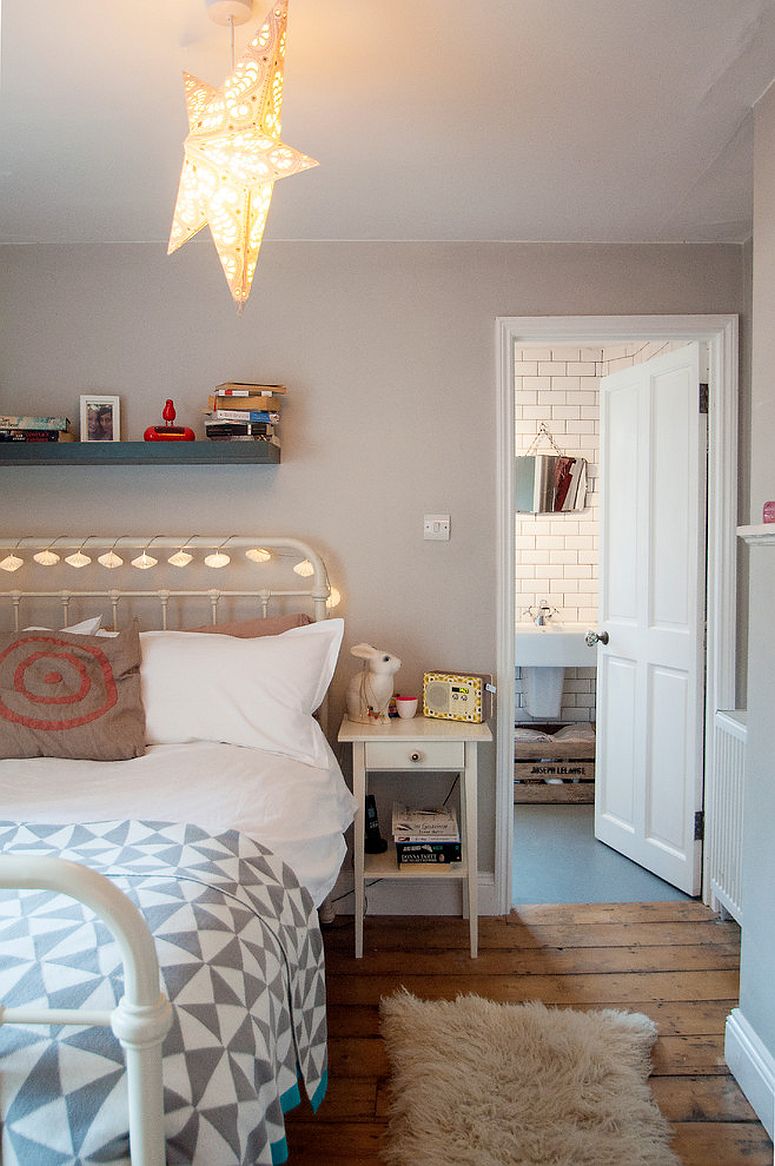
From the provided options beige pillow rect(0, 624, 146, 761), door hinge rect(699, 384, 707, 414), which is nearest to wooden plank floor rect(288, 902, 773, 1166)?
beige pillow rect(0, 624, 146, 761)

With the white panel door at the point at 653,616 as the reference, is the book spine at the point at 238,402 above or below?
above

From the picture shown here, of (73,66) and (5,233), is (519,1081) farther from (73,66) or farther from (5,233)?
(5,233)

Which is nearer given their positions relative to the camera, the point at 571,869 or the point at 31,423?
the point at 31,423

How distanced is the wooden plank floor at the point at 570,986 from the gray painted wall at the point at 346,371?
0.57 m

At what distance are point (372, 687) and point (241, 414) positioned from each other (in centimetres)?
103

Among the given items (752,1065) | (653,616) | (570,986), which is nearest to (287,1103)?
(752,1065)

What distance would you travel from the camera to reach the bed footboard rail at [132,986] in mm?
991

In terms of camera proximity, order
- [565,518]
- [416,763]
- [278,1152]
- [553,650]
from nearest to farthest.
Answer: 1. [278,1152]
2. [416,763]
3. [553,650]
4. [565,518]

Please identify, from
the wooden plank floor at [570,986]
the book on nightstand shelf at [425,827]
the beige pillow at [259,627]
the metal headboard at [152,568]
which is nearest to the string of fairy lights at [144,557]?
the metal headboard at [152,568]

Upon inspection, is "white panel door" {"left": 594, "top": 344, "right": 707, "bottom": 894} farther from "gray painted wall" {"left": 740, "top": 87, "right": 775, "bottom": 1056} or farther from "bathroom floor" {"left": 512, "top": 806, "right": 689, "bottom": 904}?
"gray painted wall" {"left": 740, "top": 87, "right": 775, "bottom": 1056}

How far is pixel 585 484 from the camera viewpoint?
16.4 feet

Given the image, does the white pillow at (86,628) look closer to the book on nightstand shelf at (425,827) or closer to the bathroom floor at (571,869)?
the book on nightstand shelf at (425,827)

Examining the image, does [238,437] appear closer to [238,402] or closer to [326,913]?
[238,402]

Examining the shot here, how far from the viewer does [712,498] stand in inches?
123
